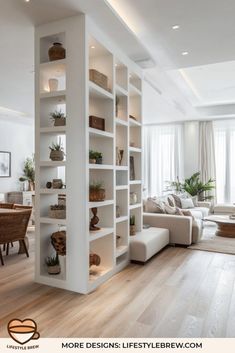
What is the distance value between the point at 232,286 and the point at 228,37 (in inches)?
121

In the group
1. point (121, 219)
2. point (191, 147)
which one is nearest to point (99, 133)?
point (121, 219)

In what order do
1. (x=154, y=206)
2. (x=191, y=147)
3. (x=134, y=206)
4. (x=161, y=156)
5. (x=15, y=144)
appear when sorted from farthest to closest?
(x=161, y=156) < (x=191, y=147) < (x=15, y=144) < (x=154, y=206) < (x=134, y=206)

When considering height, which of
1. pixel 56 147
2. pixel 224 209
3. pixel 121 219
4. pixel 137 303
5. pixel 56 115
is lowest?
pixel 137 303

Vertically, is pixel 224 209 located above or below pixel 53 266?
above

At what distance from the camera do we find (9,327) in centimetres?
235

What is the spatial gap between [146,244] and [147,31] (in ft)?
9.27

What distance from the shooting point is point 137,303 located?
9.41ft

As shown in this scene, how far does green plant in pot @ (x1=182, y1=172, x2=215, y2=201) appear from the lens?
8.75 meters

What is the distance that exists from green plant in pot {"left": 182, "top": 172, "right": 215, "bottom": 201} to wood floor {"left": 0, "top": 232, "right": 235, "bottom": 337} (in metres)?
4.89

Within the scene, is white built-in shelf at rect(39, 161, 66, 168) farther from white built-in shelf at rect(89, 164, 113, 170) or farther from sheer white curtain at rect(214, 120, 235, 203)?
sheer white curtain at rect(214, 120, 235, 203)

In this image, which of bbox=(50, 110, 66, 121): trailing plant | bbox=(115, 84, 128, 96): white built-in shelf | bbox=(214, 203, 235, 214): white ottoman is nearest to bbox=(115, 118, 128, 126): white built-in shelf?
bbox=(115, 84, 128, 96): white built-in shelf

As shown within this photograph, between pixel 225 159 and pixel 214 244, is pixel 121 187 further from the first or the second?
pixel 225 159

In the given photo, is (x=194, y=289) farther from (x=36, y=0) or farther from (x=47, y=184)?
(x=36, y=0)

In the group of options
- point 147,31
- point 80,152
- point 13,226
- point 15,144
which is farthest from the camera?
point 15,144
